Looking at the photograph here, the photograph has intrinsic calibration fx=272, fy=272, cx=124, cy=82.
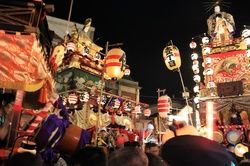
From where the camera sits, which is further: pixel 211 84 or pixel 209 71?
pixel 209 71

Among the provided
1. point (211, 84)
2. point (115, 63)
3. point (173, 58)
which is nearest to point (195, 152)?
point (115, 63)

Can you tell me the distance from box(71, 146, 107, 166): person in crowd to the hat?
→ 1.20 meters

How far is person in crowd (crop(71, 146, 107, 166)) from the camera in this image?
10.6 ft

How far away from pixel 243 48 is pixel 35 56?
1995cm

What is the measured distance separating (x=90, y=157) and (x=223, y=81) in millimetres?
21769

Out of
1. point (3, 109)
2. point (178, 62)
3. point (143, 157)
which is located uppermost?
point (178, 62)

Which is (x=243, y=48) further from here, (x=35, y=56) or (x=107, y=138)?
(x=35, y=56)

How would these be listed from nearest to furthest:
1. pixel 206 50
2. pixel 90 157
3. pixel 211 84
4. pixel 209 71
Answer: pixel 90 157 → pixel 211 84 → pixel 209 71 → pixel 206 50

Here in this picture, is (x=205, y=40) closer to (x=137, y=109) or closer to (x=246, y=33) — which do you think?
(x=246, y=33)

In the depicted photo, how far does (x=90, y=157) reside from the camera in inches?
130

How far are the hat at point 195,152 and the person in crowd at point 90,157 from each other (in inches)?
47.1

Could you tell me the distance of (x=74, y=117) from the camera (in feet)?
73.3

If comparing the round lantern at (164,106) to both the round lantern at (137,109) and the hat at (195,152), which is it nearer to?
the round lantern at (137,109)

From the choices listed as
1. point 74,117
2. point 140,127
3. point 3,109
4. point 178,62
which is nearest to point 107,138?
point 74,117
